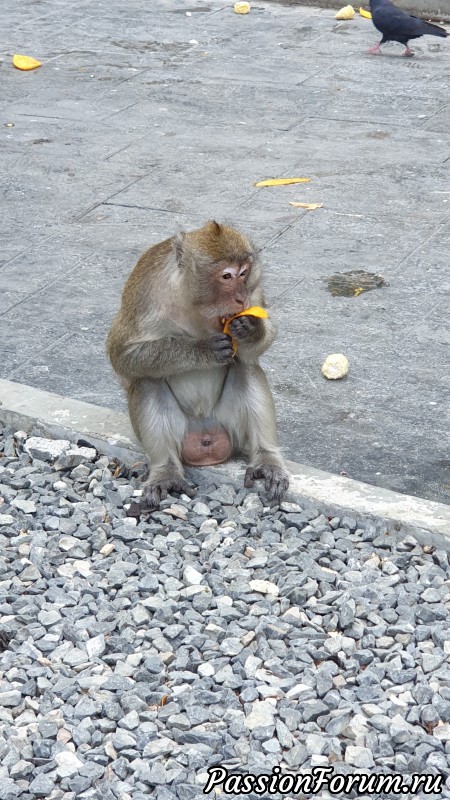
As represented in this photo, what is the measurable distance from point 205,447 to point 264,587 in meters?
0.88

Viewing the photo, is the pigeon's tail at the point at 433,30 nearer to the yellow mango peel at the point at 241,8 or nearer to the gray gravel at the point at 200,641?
the yellow mango peel at the point at 241,8

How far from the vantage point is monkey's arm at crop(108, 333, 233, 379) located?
4527 mm

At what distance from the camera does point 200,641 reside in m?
3.83

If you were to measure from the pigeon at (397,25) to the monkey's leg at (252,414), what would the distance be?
6691mm

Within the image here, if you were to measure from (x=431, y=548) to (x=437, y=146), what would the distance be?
500cm

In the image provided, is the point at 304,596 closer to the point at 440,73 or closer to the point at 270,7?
the point at 440,73

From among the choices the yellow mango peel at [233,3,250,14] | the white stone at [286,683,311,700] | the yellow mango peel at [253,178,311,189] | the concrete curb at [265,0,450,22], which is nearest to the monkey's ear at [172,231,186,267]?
the white stone at [286,683,311,700]

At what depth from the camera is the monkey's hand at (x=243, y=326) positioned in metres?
4.36

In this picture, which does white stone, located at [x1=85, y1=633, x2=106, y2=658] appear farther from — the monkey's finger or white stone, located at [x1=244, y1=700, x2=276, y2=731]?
the monkey's finger

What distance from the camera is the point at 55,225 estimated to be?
7.63m

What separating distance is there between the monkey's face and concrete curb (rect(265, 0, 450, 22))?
28.7ft

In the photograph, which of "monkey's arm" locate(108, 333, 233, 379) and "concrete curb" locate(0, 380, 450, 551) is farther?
"monkey's arm" locate(108, 333, 233, 379)

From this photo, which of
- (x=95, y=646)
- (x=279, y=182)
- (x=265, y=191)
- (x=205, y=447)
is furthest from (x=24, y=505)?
(x=279, y=182)

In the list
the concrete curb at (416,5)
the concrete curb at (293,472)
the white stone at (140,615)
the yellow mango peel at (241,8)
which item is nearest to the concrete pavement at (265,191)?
the yellow mango peel at (241,8)
